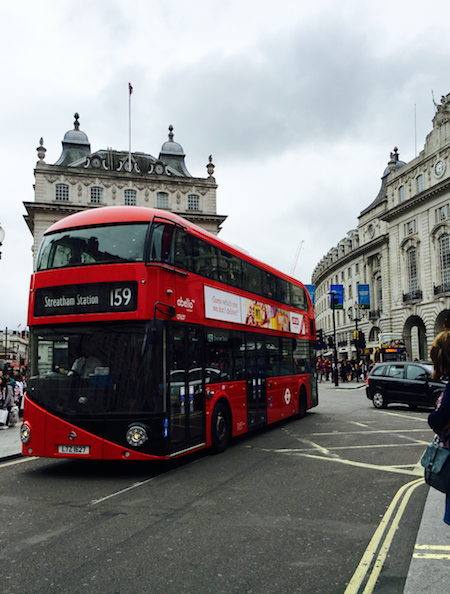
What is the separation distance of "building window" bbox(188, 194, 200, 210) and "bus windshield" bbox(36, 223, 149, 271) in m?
51.2

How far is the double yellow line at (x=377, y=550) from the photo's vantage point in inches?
156

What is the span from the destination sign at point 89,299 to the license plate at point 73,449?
6.46 ft

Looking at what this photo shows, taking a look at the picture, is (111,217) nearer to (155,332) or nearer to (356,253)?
(155,332)

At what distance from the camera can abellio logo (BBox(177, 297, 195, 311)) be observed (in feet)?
28.5

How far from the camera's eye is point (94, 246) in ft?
27.6

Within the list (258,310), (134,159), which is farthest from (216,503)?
(134,159)

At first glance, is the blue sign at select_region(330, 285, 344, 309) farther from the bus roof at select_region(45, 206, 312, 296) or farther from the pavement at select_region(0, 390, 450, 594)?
the pavement at select_region(0, 390, 450, 594)

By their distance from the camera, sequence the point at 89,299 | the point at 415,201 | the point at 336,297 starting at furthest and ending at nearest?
the point at 415,201, the point at 336,297, the point at 89,299

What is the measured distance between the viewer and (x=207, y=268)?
32.3 feet

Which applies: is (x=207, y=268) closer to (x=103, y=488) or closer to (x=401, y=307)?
(x=103, y=488)

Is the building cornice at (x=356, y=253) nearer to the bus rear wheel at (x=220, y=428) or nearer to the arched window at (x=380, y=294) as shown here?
the arched window at (x=380, y=294)

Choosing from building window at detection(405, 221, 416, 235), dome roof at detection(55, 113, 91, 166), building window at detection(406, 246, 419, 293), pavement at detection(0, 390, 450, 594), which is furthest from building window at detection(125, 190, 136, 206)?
pavement at detection(0, 390, 450, 594)

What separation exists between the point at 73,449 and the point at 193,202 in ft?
174

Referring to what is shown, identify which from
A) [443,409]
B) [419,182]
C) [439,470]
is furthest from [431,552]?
[419,182]
